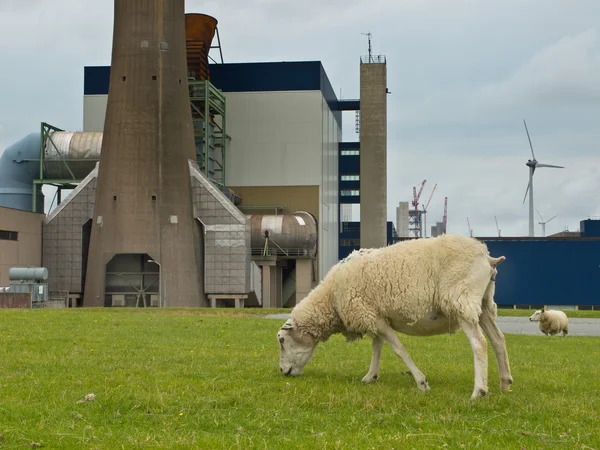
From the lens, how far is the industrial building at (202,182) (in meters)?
53.2

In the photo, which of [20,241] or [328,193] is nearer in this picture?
[20,241]

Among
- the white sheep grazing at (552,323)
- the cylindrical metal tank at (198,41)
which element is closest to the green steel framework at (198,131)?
the cylindrical metal tank at (198,41)

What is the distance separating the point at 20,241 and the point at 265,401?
49540 millimetres

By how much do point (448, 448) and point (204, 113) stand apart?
62175 mm

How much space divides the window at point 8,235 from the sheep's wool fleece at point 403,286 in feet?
149

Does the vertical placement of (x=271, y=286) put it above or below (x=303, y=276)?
below

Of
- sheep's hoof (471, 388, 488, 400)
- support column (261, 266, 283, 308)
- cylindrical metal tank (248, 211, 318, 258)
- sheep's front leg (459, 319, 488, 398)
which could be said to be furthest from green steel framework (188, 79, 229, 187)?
sheep's hoof (471, 388, 488, 400)

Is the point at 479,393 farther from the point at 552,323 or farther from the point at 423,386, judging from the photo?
the point at 552,323

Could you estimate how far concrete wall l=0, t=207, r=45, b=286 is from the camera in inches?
2068

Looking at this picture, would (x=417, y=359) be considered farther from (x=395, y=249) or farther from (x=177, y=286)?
(x=177, y=286)

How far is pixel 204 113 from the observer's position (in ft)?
221

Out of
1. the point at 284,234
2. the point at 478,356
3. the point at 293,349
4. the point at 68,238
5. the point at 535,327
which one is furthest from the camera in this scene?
the point at 284,234

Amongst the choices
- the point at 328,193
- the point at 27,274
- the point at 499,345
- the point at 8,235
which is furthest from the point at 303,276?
the point at 499,345

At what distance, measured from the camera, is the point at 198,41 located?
67250 millimetres
